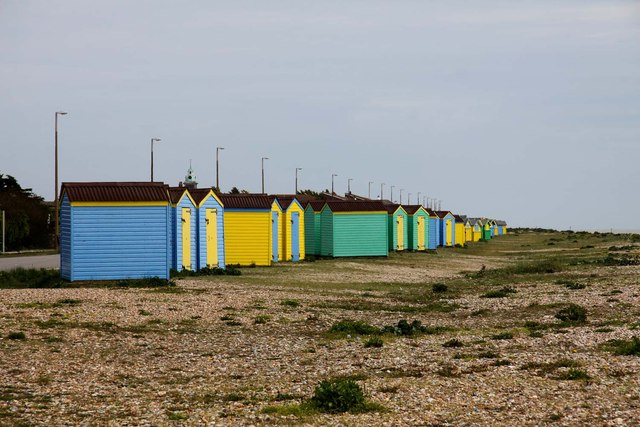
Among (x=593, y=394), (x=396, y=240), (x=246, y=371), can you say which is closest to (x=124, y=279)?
(x=246, y=371)

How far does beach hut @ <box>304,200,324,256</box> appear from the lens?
207 ft

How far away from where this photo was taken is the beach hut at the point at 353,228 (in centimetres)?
6088

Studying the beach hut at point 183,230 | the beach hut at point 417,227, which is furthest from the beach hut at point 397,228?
the beach hut at point 183,230

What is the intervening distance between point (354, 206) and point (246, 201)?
15569mm

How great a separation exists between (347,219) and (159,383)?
46736 mm

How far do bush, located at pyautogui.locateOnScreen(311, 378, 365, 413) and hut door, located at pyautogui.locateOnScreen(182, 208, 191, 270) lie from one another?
26.7 m

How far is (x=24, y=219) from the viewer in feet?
221

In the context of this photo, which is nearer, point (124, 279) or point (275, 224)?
point (124, 279)

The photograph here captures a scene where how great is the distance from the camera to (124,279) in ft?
112

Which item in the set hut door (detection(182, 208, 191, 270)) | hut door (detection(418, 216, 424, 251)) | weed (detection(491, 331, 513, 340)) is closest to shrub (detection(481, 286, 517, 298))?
weed (detection(491, 331, 513, 340))

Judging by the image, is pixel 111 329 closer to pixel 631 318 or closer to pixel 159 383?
pixel 159 383

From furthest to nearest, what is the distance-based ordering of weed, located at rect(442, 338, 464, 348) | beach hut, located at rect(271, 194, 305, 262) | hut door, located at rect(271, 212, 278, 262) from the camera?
1. beach hut, located at rect(271, 194, 305, 262)
2. hut door, located at rect(271, 212, 278, 262)
3. weed, located at rect(442, 338, 464, 348)

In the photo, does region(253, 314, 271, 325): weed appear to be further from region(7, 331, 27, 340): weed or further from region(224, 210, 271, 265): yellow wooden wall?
region(224, 210, 271, 265): yellow wooden wall

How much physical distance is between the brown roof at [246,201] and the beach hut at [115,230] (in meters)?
12.6
